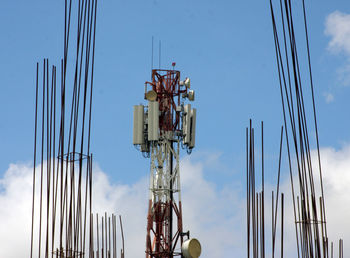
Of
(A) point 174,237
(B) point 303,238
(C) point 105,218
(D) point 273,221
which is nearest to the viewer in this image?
(B) point 303,238

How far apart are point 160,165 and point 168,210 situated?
238 cm

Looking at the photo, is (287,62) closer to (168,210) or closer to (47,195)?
(47,195)

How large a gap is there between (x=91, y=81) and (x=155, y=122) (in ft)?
63.3

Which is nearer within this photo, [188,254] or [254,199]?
[254,199]

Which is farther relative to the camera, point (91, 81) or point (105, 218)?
point (105, 218)

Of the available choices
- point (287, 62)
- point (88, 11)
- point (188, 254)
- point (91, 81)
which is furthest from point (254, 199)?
point (188, 254)

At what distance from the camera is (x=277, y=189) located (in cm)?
1942

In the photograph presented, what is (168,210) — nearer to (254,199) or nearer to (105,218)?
(105,218)

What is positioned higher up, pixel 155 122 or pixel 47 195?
pixel 155 122

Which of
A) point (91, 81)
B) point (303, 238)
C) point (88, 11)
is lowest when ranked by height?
point (303, 238)

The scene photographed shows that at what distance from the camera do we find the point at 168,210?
38750 mm

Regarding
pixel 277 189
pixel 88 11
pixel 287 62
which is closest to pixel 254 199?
pixel 277 189

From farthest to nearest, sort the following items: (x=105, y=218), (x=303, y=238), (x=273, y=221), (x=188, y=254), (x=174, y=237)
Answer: (x=174, y=237), (x=188, y=254), (x=105, y=218), (x=273, y=221), (x=303, y=238)

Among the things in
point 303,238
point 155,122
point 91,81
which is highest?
point 155,122
